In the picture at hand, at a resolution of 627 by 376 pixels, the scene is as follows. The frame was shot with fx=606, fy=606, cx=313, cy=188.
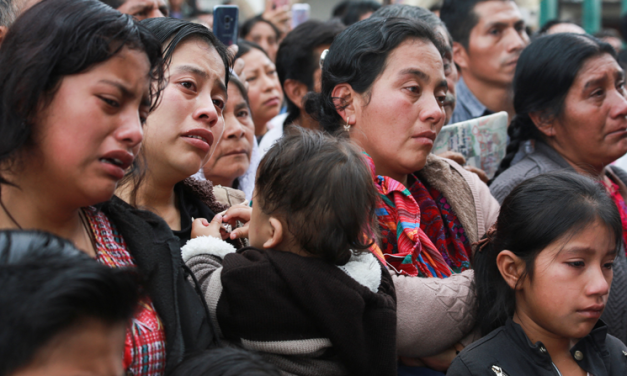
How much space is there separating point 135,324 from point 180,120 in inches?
34.0

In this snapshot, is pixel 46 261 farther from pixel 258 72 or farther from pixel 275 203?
pixel 258 72

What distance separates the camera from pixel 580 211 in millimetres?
2141

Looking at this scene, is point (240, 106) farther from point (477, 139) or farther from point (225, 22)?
point (477, 139)

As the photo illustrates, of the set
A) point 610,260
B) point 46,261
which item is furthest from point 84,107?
point 610,260

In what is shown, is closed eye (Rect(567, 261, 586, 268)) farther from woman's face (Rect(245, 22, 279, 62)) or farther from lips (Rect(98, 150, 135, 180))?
woman's face (Rect(245, 22, 279, 62))

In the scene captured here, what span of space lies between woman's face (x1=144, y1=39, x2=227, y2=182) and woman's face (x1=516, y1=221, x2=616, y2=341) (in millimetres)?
1264

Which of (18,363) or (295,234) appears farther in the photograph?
(295,234)

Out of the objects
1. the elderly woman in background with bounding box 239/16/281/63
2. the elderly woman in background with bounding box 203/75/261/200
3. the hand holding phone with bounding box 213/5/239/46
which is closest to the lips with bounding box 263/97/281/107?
the hand holding phone with bounding box 213/5/239/46

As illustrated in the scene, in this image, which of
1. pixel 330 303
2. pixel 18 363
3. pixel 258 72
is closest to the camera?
pixel 18 363

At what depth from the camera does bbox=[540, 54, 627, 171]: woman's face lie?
10.5 feet

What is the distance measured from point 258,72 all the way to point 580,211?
3.18 metres

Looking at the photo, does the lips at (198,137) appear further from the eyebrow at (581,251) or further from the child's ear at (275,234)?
the eyebrow at (581,251)

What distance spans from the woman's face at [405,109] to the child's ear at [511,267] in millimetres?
527

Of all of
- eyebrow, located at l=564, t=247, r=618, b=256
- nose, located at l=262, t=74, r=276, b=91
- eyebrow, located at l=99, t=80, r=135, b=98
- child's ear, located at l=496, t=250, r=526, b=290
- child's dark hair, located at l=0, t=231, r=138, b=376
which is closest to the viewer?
child's dark hair, located at l=0, t=231, r=138, b=376
